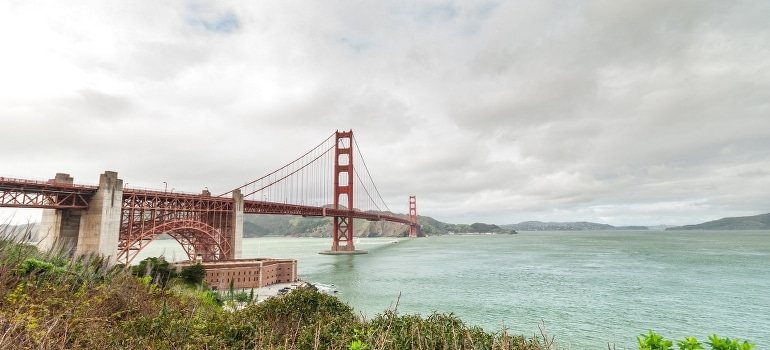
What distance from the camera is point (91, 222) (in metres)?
A: 37.2

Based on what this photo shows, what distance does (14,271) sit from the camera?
1014 cm

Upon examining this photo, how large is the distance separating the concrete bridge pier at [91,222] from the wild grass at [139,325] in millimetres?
28669

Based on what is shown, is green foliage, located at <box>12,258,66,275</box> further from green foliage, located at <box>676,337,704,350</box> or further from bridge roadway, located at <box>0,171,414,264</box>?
bridge roadway, located at <box>0,171,414,264</box>

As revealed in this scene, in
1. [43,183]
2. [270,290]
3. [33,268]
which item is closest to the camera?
[33,268]

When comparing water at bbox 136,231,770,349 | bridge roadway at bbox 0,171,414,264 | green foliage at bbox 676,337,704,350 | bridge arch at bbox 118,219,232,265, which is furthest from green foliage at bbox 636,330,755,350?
bridge arch at bbox 118,219,232,265

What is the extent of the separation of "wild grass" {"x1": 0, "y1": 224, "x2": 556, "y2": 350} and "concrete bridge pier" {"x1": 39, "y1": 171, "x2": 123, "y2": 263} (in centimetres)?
2867

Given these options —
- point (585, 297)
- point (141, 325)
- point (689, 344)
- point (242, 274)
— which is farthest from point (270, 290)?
point (689, 344)

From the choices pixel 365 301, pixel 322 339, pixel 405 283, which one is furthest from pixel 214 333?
pixel 405 283

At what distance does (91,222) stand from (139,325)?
36530 mm

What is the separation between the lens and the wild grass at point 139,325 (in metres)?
7.72

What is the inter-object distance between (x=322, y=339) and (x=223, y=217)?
54.3m

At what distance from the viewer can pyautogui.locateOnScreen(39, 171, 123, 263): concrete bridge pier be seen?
36594 mm

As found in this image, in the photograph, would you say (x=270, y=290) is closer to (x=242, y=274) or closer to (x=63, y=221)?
(x=242, y=274)

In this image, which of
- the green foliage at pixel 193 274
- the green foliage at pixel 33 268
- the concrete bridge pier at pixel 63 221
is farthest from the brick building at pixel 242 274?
the green foliage at pixel 33 268
